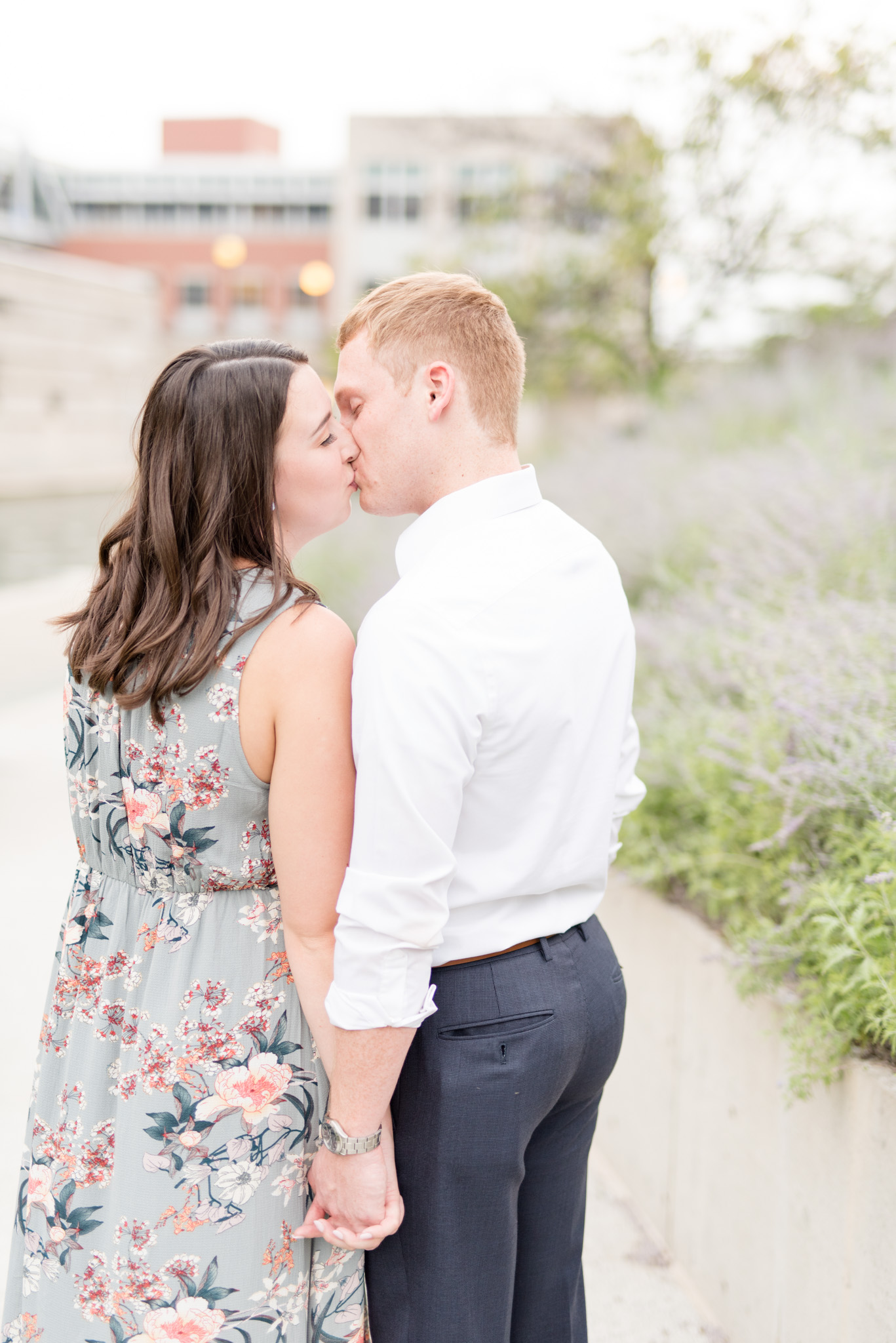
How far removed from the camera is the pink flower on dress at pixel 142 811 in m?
1.50

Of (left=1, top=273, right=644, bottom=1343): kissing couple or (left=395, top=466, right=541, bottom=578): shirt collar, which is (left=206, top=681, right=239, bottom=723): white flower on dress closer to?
(left=1, top=273, right=644, bottom=1343): kissing couple

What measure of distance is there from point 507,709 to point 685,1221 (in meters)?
1.81

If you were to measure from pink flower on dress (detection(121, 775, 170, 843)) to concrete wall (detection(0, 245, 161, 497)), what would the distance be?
1205 inches

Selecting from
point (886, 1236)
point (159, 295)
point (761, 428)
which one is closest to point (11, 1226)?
point (886, 1236)

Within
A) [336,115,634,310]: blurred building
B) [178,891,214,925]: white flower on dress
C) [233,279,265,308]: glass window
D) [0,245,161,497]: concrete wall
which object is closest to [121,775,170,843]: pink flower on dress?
[178,891,214,925]: white flower on dress

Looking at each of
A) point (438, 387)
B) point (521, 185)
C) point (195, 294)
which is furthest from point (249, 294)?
point (438, 387)

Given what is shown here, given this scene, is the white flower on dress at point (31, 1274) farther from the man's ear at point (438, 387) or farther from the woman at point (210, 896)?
the man's ear at point (438, 387)

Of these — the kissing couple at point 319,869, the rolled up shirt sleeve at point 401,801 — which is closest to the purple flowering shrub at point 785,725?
the kissing couple at point 319,869

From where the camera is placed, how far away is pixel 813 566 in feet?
12.7

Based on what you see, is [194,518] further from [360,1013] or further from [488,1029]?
[488,1029]

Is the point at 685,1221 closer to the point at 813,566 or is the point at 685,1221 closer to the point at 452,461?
the point at 452,461

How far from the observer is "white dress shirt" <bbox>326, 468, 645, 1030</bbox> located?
4.51 feet

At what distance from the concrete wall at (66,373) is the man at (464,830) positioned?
3054cm

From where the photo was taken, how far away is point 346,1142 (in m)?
1.45
